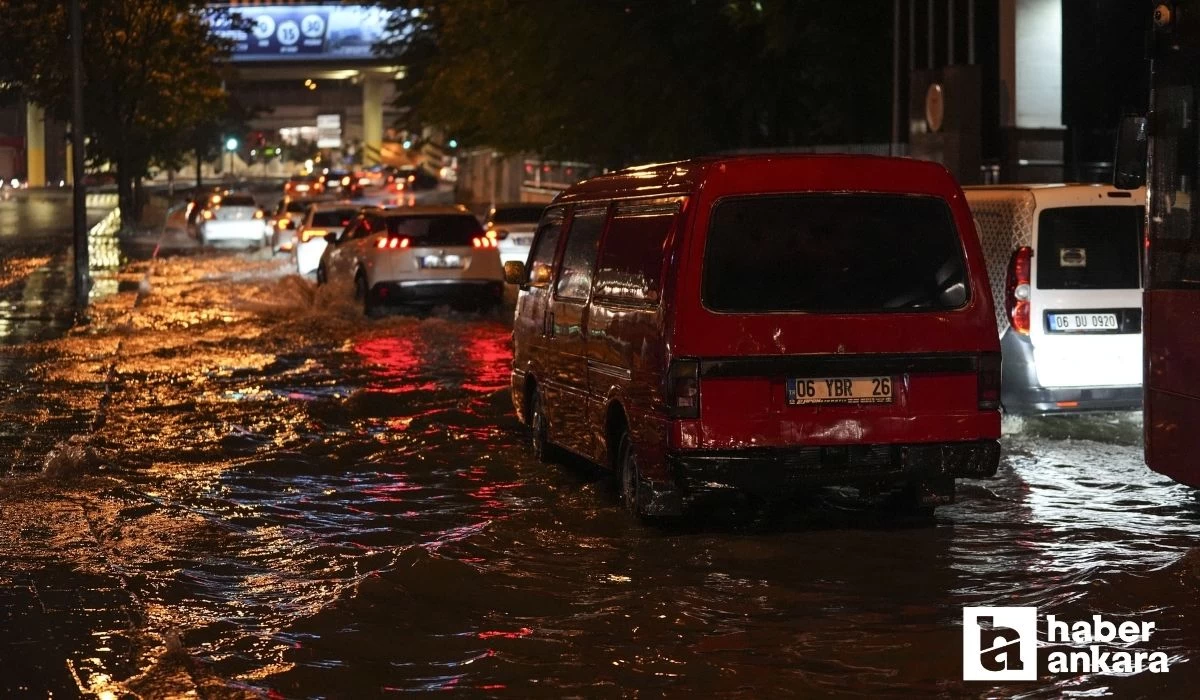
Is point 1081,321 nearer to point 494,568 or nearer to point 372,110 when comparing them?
point 494,568

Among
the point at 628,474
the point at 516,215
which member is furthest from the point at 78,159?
the point at 628,474

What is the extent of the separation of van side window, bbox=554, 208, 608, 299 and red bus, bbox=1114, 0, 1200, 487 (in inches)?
111

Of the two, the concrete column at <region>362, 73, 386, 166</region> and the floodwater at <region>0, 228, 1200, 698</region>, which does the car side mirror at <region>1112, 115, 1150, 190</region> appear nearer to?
the floodwater at <region>0, 228, 1200, 698</region>

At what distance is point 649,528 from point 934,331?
69.5 inches

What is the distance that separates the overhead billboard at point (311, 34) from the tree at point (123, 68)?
30122 millimetres

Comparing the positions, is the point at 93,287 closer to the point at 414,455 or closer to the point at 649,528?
the point at 414,455

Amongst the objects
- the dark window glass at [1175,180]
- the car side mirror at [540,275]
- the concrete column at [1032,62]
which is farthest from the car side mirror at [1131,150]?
the concrete column at [1032,62]

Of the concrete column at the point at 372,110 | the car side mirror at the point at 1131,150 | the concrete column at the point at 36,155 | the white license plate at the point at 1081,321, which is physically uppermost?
the concrete column at the point at 372,110

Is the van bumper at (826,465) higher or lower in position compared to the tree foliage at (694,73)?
lower

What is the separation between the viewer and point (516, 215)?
29.8 m

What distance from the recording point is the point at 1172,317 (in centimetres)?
899

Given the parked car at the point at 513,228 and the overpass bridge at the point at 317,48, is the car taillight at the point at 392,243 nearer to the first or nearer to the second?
the parked car at the point at 513,228

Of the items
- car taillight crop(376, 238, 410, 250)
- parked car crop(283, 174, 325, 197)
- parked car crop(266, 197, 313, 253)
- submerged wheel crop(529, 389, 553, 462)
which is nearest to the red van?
submerged wheel crop(529, 389, 553, 462)

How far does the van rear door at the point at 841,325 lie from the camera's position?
856 centimetres
